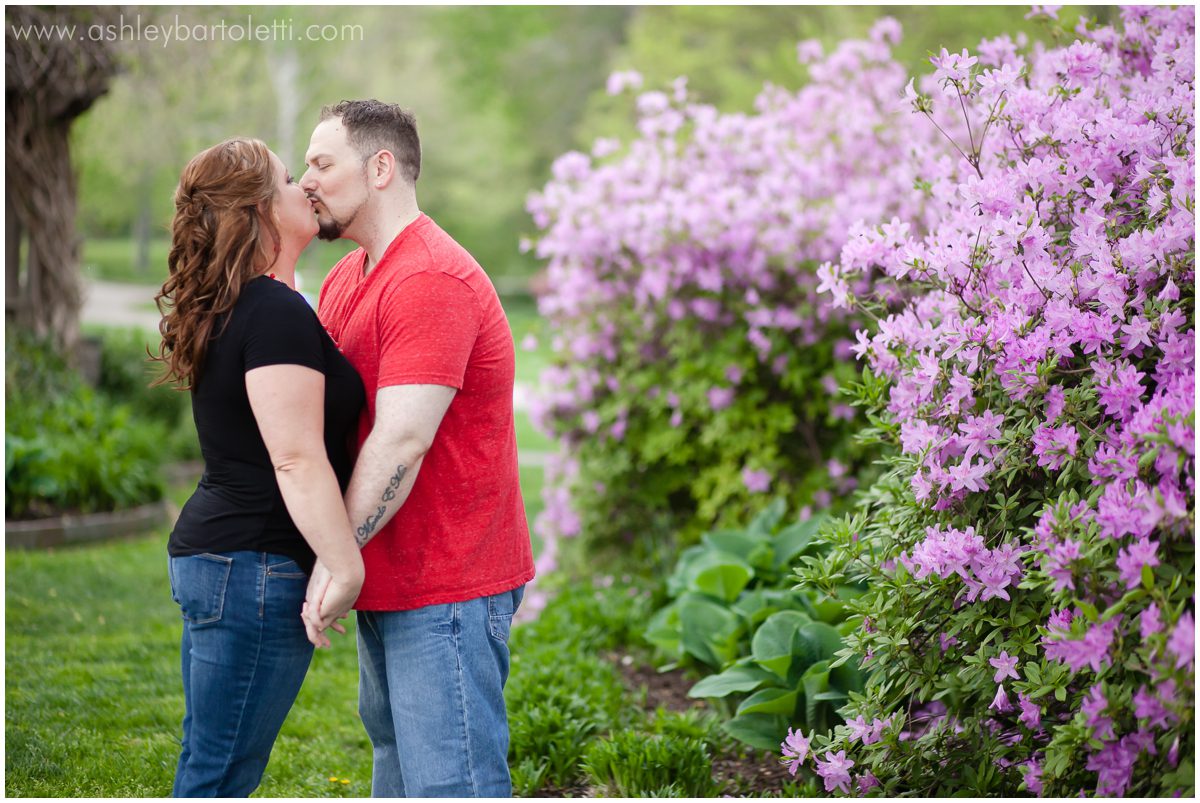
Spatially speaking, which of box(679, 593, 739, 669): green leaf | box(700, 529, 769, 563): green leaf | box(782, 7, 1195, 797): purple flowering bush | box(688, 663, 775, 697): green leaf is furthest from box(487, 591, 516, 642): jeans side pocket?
box(700, 529, 769, 563): green leaf

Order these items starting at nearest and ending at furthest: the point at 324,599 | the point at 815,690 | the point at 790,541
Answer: the point at 324,599
the point at 815,690
the point at 790,541

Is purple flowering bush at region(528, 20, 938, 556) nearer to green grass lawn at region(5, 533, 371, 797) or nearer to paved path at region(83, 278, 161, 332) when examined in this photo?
green grass lawn at region(5, 533, 371, 797)

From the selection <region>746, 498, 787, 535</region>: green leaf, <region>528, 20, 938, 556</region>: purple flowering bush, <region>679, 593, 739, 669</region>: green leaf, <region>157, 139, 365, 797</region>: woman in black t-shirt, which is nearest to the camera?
<region>157, 139, 365, 797</region>: woman in black t-shirt

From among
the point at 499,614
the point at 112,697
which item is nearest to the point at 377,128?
the point at 499,614

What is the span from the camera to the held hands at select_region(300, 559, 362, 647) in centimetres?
231

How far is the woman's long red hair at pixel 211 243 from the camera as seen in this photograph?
2359mm

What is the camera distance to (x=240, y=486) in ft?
7.83

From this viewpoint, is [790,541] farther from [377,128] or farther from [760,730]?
[377,128]

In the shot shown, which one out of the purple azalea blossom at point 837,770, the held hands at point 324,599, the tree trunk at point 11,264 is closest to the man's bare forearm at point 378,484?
the held hands at point 324,599

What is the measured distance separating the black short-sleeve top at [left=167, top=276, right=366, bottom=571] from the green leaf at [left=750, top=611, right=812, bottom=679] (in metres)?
1.63

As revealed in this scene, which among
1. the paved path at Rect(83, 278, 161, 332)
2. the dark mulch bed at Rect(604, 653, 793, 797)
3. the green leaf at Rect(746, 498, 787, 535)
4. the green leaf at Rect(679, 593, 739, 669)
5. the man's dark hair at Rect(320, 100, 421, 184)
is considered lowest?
the dark mulch bed at Rect(604, 653, 793, 797)

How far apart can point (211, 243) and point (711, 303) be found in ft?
11.6

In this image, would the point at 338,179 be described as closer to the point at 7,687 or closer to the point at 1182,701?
the point at 1182,701

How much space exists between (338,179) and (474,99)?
31772 mm
